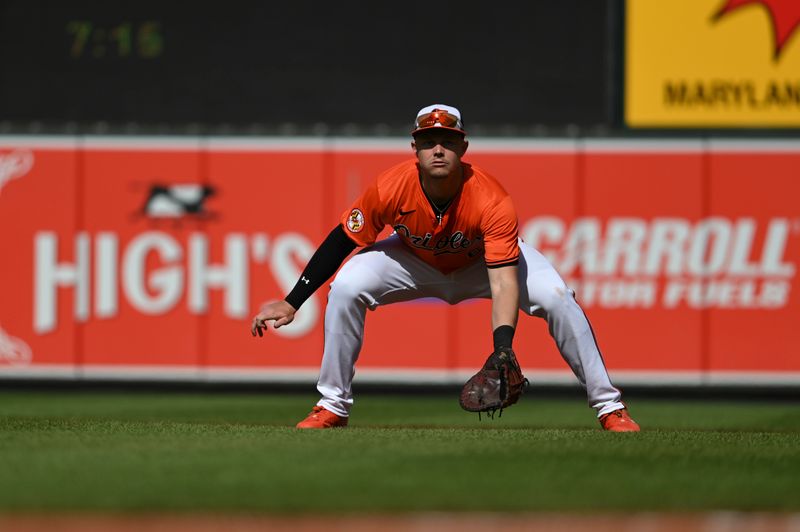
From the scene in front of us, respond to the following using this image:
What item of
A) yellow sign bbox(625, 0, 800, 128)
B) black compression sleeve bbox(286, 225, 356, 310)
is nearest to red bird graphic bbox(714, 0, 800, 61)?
yellow sign bbox(625, 0, 800, 128)

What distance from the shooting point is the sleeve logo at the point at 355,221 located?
650cm

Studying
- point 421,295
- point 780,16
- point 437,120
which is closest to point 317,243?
point 780,16

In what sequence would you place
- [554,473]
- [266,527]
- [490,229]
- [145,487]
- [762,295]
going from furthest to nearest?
[762,295], [490,229], [554,473], [145,487], [266,527]

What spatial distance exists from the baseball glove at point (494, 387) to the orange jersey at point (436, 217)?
0.49m

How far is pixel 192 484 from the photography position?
189 inches

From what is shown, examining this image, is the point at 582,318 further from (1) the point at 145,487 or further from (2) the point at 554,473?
(1) the point at 145,487

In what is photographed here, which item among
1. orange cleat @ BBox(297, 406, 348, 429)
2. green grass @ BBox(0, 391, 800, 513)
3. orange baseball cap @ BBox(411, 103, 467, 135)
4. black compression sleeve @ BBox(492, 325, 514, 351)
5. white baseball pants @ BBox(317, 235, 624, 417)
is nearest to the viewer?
green grass @ BBox(0, 391, 800, 513)

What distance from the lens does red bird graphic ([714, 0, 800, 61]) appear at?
451 inches

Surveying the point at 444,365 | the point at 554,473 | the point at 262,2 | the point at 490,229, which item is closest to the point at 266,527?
the point at 554,473

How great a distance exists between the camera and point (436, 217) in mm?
6438

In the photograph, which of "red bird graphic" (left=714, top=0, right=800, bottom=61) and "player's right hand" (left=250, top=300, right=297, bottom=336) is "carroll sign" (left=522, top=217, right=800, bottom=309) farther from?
"player's right hand" (left=250, top=300, right=297, bottom=336)

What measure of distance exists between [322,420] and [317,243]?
4.91m

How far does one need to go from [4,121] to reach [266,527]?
819 centimetres

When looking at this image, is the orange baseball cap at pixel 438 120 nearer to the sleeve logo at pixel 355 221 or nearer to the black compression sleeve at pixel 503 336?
the sleeve logo at pixel 355 221
